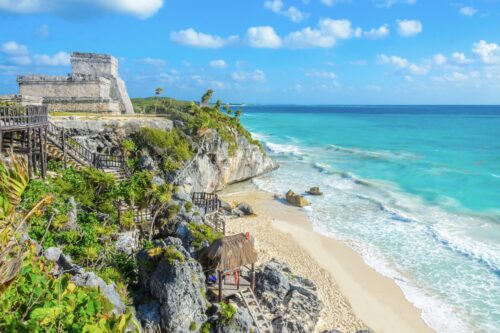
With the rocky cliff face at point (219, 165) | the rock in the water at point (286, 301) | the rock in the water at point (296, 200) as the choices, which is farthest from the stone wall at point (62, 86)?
the rock in the water at point (286, 301)

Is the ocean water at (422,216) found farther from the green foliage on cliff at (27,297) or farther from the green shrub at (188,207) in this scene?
the green foliage on cliff at (27,297)

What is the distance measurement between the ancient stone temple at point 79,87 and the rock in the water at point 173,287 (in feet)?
67.1

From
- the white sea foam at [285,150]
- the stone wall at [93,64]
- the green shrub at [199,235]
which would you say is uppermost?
the stone wall at [93,64]

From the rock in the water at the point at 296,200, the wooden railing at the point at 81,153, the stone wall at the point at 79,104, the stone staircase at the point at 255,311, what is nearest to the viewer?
the stone staircase at the point at 255,311

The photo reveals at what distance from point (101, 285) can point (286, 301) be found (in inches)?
262

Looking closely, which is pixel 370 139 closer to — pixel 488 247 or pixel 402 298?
pixel 488 247

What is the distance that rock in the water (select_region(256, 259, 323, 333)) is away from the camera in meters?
12.4

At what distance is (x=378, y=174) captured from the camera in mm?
38500

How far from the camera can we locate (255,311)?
12.3 metres

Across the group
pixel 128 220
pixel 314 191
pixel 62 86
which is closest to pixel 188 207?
pixel 128 220

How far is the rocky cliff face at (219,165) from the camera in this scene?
2681 centimetres

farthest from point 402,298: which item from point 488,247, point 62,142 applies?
point 62,142

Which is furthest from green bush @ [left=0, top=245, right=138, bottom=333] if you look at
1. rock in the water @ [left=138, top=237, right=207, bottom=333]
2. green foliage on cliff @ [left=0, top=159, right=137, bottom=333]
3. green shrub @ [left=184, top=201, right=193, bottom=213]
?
green shrub @ [left=184, top=201, right=193, bottom=213]

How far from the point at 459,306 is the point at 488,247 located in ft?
22.8
